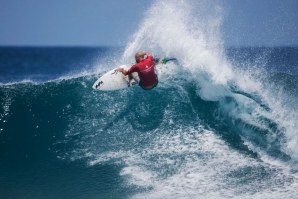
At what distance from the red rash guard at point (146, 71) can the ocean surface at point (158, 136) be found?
3.77 feet

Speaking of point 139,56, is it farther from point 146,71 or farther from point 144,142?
point 144,142

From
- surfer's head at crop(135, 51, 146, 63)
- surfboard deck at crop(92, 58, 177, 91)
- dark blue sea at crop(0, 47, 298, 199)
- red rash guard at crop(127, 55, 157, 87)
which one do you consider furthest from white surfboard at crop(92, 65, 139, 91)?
surfer's head at crop(135, 51, 146, 63)

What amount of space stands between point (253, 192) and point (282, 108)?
12.1ft

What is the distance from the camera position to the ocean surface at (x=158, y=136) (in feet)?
20.2

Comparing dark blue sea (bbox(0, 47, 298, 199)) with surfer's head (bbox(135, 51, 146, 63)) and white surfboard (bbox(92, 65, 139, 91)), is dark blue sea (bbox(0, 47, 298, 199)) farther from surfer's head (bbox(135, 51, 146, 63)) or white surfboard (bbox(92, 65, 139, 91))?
surfer's head (bbox(135, 51, 146, 63))

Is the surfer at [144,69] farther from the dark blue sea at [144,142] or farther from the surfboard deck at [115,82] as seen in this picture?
the dark blue sea at [144,142]

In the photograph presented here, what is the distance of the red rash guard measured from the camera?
8.04 m

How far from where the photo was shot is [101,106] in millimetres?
9414

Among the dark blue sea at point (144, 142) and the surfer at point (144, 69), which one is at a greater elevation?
the surfer at point (144, 69)

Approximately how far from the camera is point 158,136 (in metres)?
8.02

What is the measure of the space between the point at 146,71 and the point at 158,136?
5.82 ft

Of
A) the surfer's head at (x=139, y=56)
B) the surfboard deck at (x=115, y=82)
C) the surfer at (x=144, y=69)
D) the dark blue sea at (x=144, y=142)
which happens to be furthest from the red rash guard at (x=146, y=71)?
the dark blue sea at (x=144, y=142)

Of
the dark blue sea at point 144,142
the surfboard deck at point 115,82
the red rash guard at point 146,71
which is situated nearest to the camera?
the dark blue sea at point 144,142

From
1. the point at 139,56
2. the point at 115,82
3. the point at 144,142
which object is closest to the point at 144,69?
the point at 139,56
